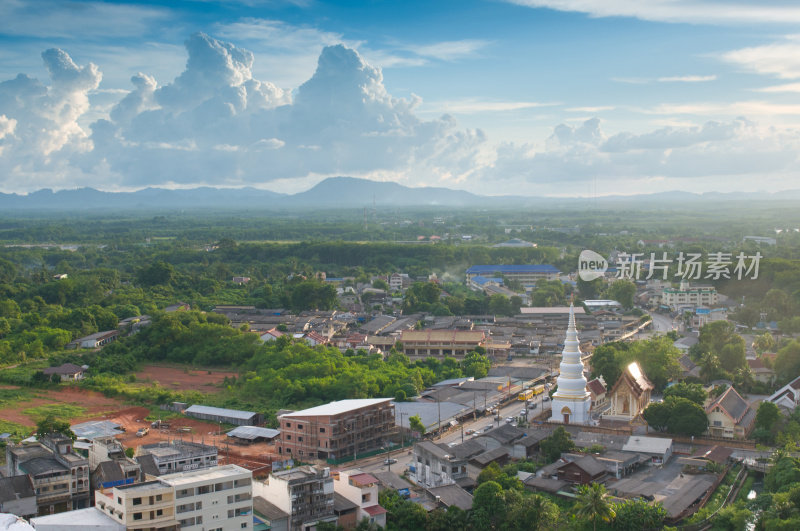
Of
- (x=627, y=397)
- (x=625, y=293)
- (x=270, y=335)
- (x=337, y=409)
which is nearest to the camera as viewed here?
(x=337, y=409)

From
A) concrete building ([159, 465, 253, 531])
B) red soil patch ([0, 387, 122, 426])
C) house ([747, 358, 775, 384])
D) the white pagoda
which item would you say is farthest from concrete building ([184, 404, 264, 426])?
house ([747, 358, 775, 384])

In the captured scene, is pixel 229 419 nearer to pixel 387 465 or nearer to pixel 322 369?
pixel 322 369

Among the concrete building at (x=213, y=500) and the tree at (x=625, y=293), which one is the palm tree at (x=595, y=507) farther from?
the tree at (x=625, y=293)

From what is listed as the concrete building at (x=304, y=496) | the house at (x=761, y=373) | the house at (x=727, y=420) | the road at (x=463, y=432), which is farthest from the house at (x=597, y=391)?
the concrete building at (x=304, y=496)

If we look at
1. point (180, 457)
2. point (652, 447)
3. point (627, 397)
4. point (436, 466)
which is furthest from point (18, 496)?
point (627, 397)

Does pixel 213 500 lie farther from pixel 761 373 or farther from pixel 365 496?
pixel 761 373

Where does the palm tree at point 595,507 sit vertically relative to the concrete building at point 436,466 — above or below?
above
